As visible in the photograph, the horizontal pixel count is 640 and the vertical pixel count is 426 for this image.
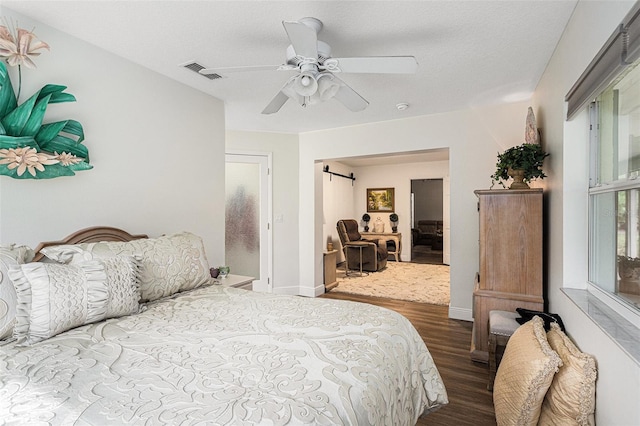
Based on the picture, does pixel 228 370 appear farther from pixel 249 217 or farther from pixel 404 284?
pixel 404 284

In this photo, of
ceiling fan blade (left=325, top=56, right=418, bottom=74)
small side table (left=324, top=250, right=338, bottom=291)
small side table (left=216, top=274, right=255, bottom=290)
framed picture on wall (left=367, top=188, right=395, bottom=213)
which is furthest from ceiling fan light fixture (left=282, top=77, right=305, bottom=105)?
framed picture on wall (left=367, top=188, right=395, bottom=213)

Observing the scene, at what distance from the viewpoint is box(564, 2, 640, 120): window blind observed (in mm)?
1187

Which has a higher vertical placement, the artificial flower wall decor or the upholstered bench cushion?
the artificial flower wall decor

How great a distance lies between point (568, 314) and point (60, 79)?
366 centimetres

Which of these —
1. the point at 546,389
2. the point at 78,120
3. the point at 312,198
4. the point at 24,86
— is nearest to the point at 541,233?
the point at 546,389

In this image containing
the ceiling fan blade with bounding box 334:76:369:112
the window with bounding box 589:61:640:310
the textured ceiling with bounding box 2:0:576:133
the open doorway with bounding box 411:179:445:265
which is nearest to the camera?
the window with bounding box 589:61:640:310

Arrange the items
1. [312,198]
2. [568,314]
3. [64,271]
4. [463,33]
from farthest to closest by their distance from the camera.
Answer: [312,198] < [463,33] < [568,314] < [64,271]

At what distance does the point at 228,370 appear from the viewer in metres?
1.16

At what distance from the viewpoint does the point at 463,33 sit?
7.16 feet

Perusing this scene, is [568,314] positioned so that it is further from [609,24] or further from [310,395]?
[310,395]

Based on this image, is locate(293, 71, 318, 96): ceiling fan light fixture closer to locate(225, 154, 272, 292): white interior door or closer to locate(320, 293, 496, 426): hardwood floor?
locate(320, 293, 496, 426): hardwood floor

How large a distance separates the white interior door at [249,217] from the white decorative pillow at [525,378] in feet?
10.8

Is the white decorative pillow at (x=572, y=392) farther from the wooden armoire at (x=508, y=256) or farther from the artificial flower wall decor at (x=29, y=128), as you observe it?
the artificial flower wall decor at (x=29, y=128)

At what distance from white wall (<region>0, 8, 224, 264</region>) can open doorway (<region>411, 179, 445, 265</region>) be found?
23.8 ft
